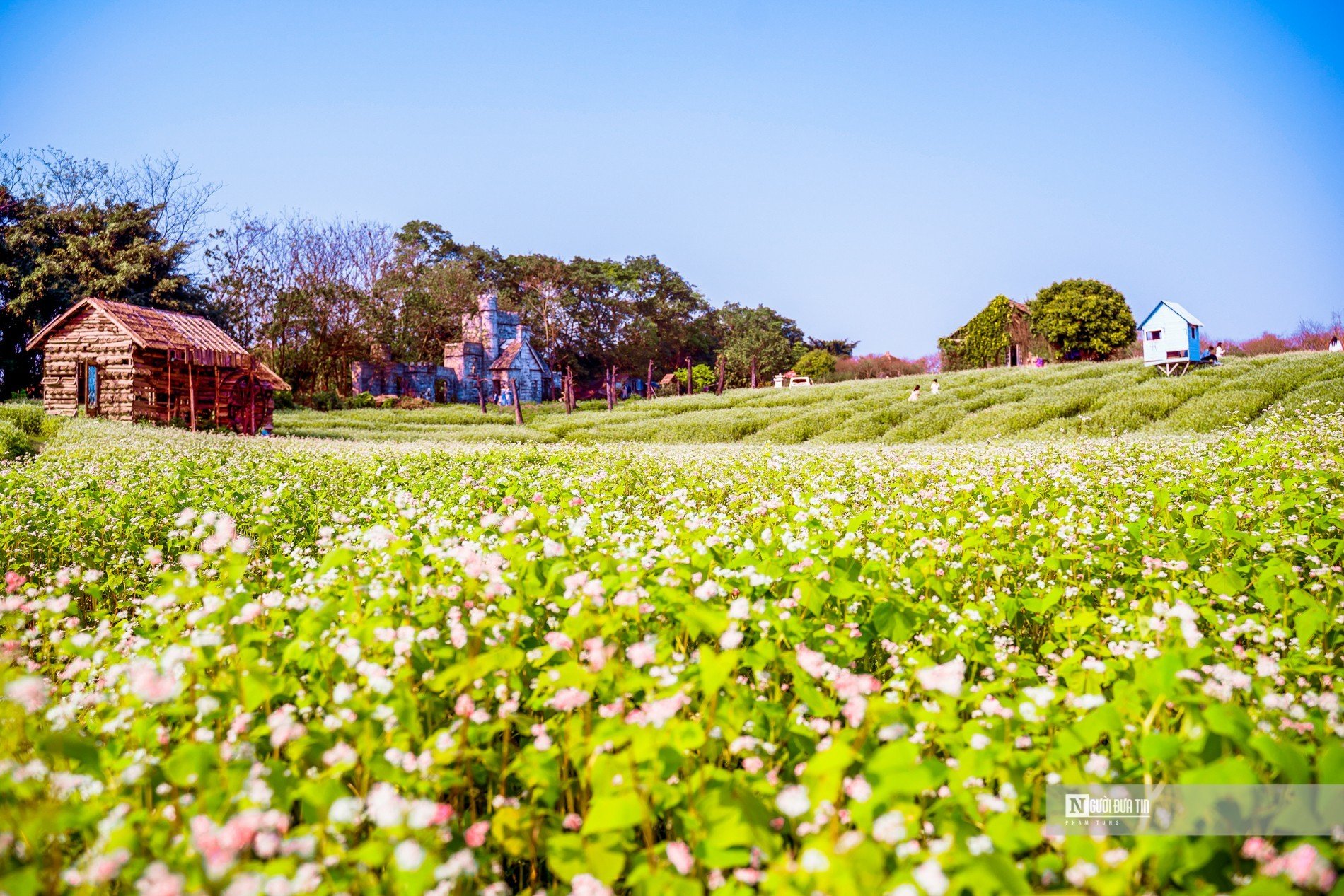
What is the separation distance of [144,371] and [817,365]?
158 ft

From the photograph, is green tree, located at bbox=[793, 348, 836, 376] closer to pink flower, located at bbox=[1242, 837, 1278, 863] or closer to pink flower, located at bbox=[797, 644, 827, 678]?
pink flower, located at bbox=[797, 644, 827, 678]

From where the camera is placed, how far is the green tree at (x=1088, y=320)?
165 feet

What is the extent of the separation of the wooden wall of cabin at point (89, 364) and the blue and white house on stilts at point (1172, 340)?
1598 inches

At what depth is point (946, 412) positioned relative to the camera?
84.6ft

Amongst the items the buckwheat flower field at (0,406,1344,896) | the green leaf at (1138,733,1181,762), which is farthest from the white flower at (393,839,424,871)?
the green leaf at (1138,733,1181,762)

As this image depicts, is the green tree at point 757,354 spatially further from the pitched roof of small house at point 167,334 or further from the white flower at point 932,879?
the white flower at point 932,879

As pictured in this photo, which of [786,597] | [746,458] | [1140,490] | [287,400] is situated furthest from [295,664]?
[287,400]

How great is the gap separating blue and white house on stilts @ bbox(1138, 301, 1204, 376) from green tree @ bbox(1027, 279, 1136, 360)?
58.8 ft

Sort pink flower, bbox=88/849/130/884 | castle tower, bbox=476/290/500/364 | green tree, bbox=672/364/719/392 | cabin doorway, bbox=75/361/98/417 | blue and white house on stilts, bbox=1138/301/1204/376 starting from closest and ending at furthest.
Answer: pink flower, bbox=88/849/130/884
cabin doorway, bbox=75/361/98/417
blue and white house on stilts, bbox=1138/301/1204/376
castle tower, bbox=476/290/500/364
green tree, bbox=672/364/719/392

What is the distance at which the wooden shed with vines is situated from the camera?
173 feet

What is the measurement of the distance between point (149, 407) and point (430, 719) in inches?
1187

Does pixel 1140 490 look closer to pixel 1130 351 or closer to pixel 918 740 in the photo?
pixel 918 740

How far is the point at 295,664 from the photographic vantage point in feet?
10.3

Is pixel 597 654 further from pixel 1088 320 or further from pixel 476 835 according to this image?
pixel 1088 320
